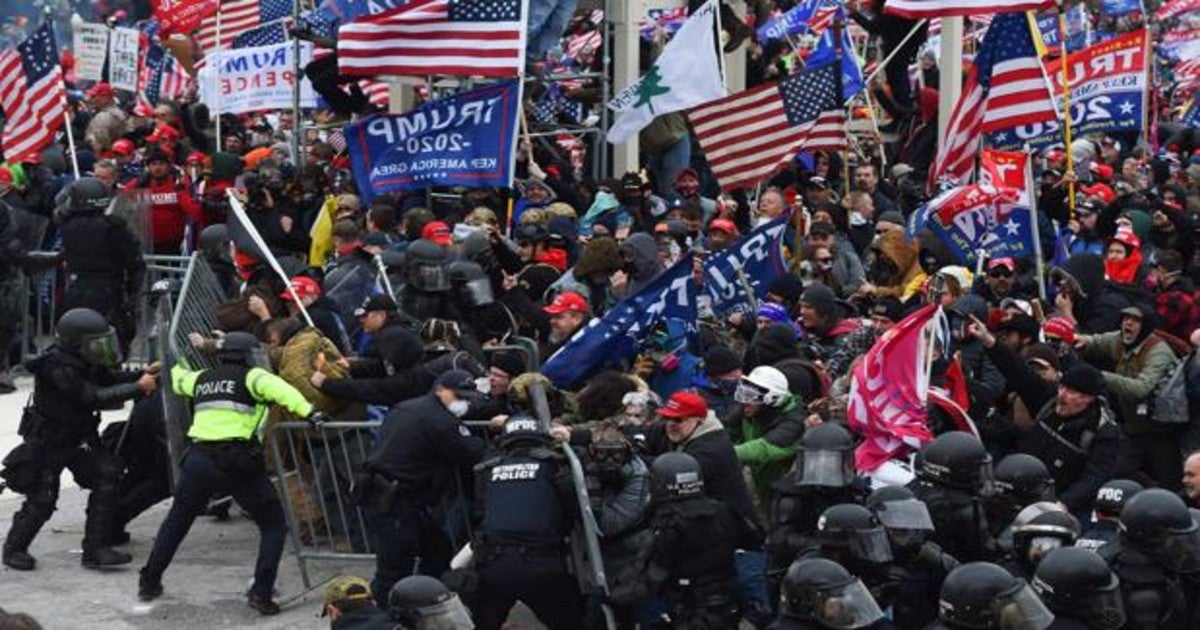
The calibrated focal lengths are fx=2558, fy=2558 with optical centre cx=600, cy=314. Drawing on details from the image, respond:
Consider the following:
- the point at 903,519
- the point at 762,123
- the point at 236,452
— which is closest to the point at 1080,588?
the point at 903,519

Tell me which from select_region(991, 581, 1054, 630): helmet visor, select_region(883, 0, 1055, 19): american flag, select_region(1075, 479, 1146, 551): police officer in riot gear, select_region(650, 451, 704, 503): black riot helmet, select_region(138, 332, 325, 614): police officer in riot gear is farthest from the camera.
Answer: select_region(883, 0, 1055, 19): american flag

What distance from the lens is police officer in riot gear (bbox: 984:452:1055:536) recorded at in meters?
11.7

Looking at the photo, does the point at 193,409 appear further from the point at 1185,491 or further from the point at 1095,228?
the point at 1095,228

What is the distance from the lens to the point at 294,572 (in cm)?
1502

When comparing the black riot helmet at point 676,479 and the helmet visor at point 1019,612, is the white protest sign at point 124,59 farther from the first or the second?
the helmet visor at point 1019,612

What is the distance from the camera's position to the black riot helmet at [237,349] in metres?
14.1

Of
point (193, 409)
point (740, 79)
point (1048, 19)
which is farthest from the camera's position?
point (1048, 19)

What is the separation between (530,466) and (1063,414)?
9.13 ft

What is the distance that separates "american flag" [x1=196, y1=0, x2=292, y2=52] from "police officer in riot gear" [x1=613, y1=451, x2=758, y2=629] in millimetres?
13262

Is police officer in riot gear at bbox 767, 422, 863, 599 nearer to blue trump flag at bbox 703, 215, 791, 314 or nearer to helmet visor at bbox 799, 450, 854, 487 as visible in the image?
helmet visor at bbox 799, 450, 854, 487

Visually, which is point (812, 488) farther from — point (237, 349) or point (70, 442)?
point (70, 442)

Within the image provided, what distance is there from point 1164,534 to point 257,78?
13230mm

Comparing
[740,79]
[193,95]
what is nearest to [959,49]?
[740,79]

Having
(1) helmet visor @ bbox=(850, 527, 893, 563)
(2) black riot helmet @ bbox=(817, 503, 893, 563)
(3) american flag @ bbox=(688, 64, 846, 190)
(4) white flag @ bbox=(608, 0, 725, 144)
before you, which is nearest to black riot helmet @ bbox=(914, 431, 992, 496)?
(2) black riot helmet @ bbox=(817, 503, 893, 563)
